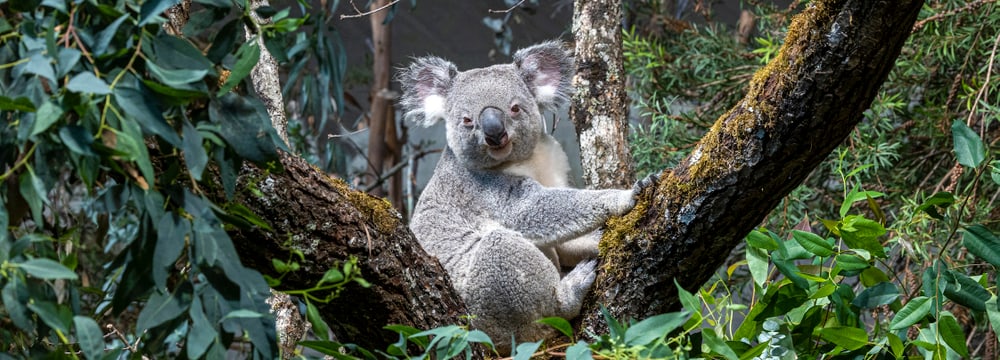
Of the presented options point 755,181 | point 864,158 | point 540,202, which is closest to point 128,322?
point 540,202

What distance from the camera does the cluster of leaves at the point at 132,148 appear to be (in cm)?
126

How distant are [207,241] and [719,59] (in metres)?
4.25

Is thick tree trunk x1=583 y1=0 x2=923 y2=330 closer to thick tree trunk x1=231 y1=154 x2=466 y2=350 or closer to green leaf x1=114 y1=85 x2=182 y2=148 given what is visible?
→ thick tree trunk x1=231 y1=154 x2=466 y2=350

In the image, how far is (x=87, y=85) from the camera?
1.18 m

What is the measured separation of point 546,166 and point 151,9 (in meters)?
2.42

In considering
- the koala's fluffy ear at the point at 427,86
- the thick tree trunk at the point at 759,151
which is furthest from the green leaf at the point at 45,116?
the koala's fluffy ear at the point at 427,86

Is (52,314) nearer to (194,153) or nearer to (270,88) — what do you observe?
(194,153)

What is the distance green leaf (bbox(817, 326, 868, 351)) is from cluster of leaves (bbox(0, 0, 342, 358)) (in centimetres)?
132

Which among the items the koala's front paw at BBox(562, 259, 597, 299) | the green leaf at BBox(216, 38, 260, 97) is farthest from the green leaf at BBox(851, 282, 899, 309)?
the green leaf at BBox(216, 38, 260, 97)

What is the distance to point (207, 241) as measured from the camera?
4.46 ft

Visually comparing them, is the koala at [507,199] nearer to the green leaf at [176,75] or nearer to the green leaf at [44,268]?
the green leaf at [176,75]

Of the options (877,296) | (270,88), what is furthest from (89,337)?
(270,88)

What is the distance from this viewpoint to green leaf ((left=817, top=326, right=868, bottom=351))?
219 centimetres

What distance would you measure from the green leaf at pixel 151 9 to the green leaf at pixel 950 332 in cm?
174
